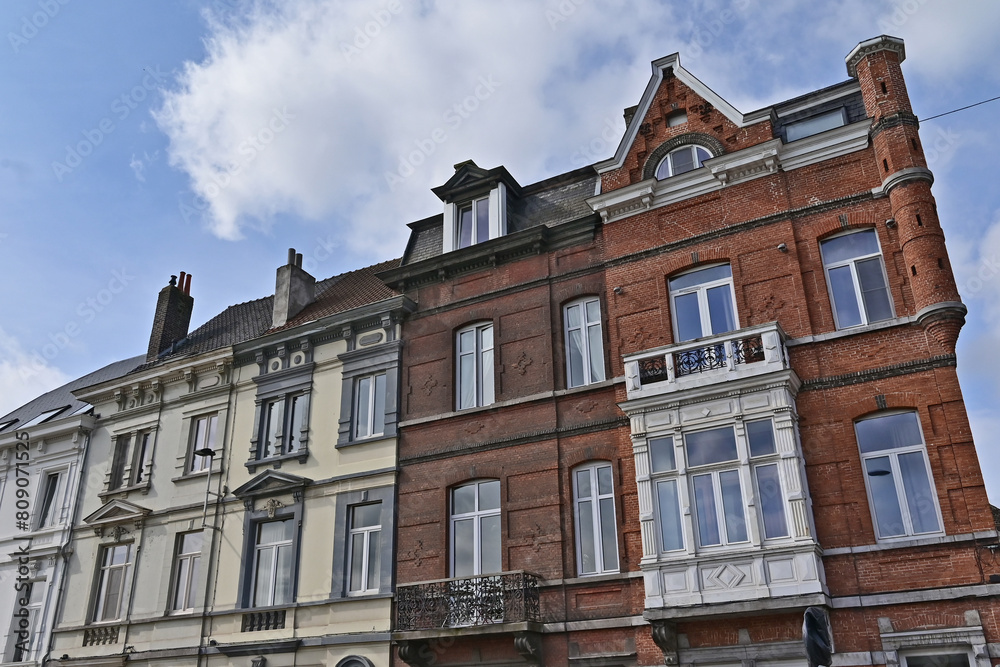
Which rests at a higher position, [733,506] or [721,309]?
[721,309]

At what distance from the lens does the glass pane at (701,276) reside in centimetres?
1730

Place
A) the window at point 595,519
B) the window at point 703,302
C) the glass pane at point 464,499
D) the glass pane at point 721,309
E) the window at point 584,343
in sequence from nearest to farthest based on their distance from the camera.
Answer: the window at point 595,519 < the glass pane at point 721,309 < the window at point 703,302 < the window at point 584,343 < the glass pane at point 464,499

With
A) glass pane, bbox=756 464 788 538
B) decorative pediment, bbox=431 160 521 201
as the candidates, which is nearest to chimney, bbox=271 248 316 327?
decorative pediment, bbox=431 160 521 201

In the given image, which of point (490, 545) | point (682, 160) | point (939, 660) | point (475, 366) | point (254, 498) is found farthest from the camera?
point (254, 498)

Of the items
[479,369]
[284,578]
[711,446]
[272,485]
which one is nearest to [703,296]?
[711,446]

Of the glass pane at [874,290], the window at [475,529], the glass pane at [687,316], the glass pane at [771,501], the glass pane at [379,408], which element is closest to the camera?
the glass pane at [771,501]

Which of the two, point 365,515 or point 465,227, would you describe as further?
point 465,227

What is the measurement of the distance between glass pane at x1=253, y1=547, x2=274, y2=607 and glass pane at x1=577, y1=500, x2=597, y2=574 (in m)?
7.82

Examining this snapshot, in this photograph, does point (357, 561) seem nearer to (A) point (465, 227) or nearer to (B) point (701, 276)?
(A) point (465, 227)

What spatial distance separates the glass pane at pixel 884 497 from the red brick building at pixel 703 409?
0.04 m

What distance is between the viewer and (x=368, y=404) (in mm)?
20703

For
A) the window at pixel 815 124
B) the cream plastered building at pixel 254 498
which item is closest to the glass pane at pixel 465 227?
the cream plastered building at pixel 254 498

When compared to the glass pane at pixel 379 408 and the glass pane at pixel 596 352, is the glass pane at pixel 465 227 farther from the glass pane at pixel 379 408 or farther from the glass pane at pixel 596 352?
the glass pane at pixel 596 352

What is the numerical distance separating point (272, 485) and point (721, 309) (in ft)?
37.0
